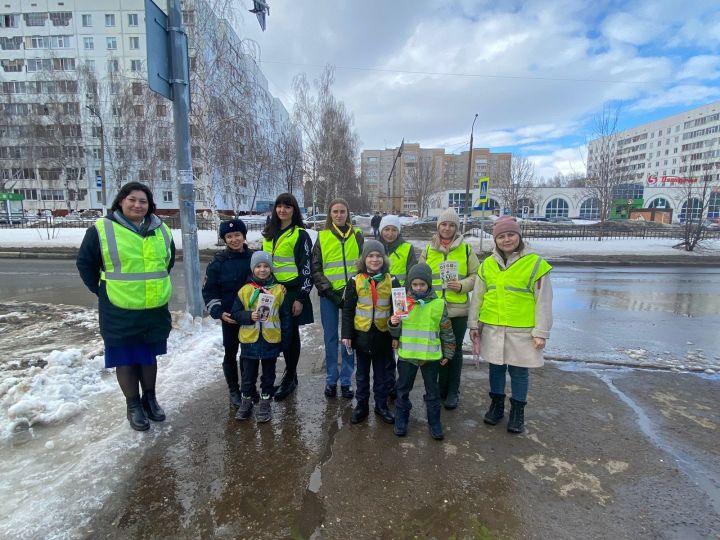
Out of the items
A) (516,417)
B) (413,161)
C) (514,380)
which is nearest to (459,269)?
(514,380)

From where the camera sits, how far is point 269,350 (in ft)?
11.4

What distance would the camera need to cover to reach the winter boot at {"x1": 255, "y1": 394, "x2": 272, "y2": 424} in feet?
11.0

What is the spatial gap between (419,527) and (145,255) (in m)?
2.73

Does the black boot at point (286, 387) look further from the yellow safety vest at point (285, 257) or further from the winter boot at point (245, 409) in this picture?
the yellow safety vest at point (285, 257)

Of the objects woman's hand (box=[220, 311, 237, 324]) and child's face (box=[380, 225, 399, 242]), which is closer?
woman's hand (box=[220, 311, 237, 324])

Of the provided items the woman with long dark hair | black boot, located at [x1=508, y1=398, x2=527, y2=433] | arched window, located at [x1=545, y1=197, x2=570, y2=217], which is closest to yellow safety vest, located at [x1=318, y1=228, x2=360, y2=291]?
the woman with long dark hair

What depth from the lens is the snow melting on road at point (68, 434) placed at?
7.57 feet

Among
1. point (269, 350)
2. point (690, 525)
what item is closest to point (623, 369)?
point (690, 525)

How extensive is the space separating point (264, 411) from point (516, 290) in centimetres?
241

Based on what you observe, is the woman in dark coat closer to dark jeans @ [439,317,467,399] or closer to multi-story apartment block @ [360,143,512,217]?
dark jeans @ [439,317,467,399]

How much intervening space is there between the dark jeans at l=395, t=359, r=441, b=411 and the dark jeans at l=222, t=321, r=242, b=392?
1.56 m

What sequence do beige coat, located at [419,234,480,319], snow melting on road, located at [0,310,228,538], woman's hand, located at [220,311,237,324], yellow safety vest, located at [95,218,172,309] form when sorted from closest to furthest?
1. snow melting on road, located at [0,310,228,538]
2. yellow safety vest, located at [95,218,172,309]
3. woman's hand, located at [220,311,237,324]
4. beige coat, located at [419,234,480,319]

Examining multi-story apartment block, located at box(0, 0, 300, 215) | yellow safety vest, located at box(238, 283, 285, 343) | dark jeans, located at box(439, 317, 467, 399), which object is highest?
multi-story apartment block, located at box(0, 0, 300, 215)

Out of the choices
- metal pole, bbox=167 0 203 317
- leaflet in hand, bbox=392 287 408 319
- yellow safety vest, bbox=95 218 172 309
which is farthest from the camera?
metal pole, bbox=167 0 203 317
